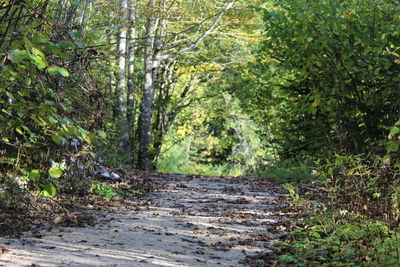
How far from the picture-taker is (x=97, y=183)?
363 inches

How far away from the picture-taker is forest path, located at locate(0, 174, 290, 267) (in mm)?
4639

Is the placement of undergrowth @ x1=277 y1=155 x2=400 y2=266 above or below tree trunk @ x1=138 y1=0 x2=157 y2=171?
below

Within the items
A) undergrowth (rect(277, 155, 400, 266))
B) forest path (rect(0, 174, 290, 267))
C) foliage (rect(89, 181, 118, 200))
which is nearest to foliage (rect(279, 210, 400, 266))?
A: undergrowth (rect(277, 155, 400, 266))

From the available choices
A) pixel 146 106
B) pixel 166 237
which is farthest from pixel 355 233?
pixel 146 106

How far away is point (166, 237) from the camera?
5969 millimetres

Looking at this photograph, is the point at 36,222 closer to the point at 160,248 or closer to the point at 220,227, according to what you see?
the point at 160,248

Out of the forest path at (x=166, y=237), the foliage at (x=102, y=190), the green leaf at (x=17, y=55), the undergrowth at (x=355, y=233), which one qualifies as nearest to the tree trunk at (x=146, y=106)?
the forest path at (x=166, y=237)

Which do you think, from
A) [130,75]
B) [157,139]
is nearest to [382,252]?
[130,75]

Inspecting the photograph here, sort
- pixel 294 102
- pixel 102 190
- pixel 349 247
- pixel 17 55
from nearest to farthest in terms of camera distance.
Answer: pixel 17 55 < pixel 349 247 < pixel 102 190 < pixel 294 102

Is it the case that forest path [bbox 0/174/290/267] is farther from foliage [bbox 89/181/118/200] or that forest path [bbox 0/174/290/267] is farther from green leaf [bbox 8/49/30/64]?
green leaf [bbox 8/49/30/64]

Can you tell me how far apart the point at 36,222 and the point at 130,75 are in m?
12.8

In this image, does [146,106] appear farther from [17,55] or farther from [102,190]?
[17,55]

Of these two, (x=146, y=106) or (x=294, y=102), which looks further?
(x=146, y=106)

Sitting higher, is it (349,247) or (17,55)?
(17,55)
